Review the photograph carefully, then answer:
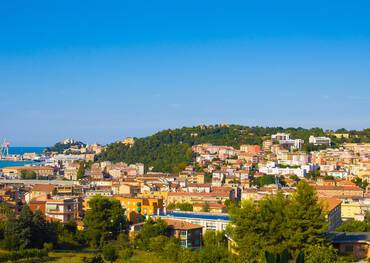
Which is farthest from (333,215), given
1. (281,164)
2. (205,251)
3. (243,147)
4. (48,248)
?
(243,147)

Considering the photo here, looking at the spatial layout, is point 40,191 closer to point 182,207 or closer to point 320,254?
point 182,207

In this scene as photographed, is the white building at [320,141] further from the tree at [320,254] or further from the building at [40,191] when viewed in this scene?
the tree at [320,254]

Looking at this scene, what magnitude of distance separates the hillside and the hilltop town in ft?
0.43

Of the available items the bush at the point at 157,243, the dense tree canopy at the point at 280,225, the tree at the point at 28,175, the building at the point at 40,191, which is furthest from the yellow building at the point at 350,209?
the tree at the point at 28,175

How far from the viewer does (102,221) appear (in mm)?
21031

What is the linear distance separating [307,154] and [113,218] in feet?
140

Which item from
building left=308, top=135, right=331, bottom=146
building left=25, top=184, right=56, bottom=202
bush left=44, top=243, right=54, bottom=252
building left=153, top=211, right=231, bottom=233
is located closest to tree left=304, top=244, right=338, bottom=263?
bush left=44, top=243, right=54, bottom=252

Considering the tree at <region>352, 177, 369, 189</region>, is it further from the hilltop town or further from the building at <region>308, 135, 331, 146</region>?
the building at <region>308, 135, 331, 146</region>

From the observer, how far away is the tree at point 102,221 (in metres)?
20.5

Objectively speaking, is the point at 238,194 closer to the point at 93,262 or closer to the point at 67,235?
the point at 67,235

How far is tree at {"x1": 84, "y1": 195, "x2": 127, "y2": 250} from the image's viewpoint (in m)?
20.5

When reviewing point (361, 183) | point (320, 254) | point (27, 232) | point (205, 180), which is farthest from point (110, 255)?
point (205, 180)

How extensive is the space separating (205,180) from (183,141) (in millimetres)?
26149

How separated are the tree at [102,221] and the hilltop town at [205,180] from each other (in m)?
0.23
